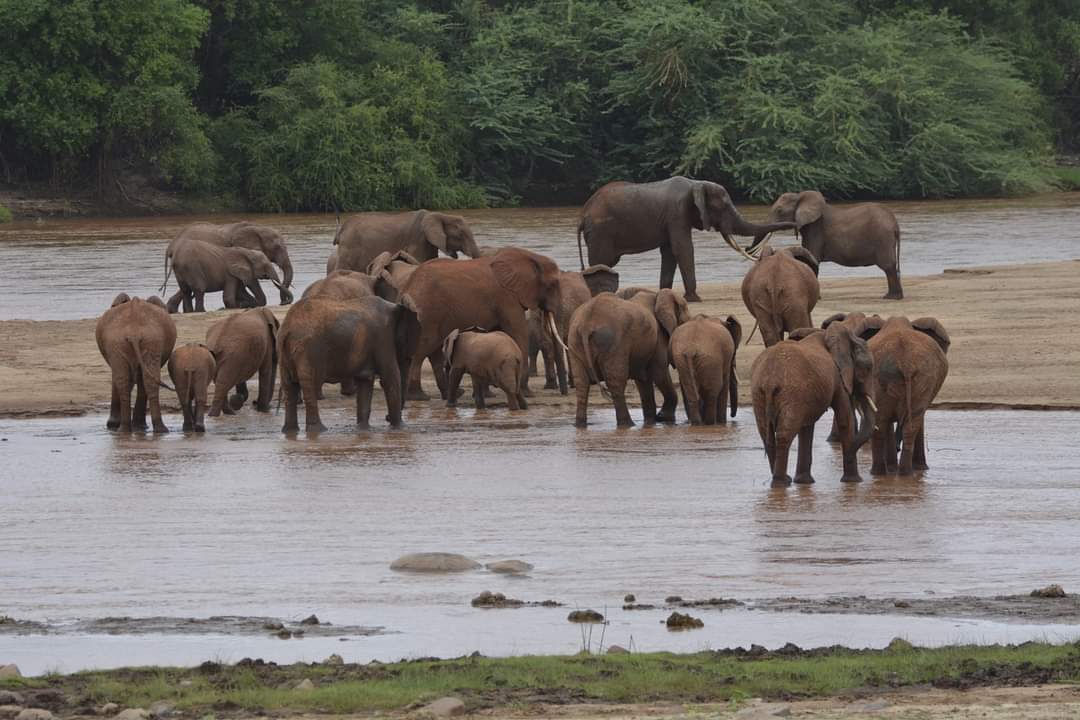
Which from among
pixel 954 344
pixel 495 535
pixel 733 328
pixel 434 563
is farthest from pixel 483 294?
pixel 434 563

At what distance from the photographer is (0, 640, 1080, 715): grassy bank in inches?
294

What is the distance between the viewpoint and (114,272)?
34094 mm

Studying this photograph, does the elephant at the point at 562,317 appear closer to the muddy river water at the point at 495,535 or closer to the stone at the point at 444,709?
the muddy river water at the point at 495,535

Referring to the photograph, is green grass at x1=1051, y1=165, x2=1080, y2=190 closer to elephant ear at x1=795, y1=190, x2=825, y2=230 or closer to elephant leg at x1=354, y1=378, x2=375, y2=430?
elephant ear at x1=795, y1=190, x2=825, y2=230

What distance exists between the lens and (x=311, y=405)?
52.4 ft

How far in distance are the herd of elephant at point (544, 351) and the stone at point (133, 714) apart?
6187 mm

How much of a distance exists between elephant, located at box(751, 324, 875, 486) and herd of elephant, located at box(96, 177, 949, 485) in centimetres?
1

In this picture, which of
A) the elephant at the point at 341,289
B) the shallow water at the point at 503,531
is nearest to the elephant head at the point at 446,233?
the elephant at the point at 341,289

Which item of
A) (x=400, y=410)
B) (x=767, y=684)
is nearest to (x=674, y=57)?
(x=400, y=410)

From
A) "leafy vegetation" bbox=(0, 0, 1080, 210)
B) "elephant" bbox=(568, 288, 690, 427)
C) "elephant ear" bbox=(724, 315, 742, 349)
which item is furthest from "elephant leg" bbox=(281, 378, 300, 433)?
"leafy vegetation" bbox=(0, 0, 1080, 210)

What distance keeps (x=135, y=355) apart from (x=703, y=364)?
176 inches

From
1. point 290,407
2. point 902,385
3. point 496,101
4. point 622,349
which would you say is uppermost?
point 496,101

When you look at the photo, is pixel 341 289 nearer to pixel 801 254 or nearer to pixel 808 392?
pixel 801 254

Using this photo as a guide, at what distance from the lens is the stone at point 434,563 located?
34.5 ft
